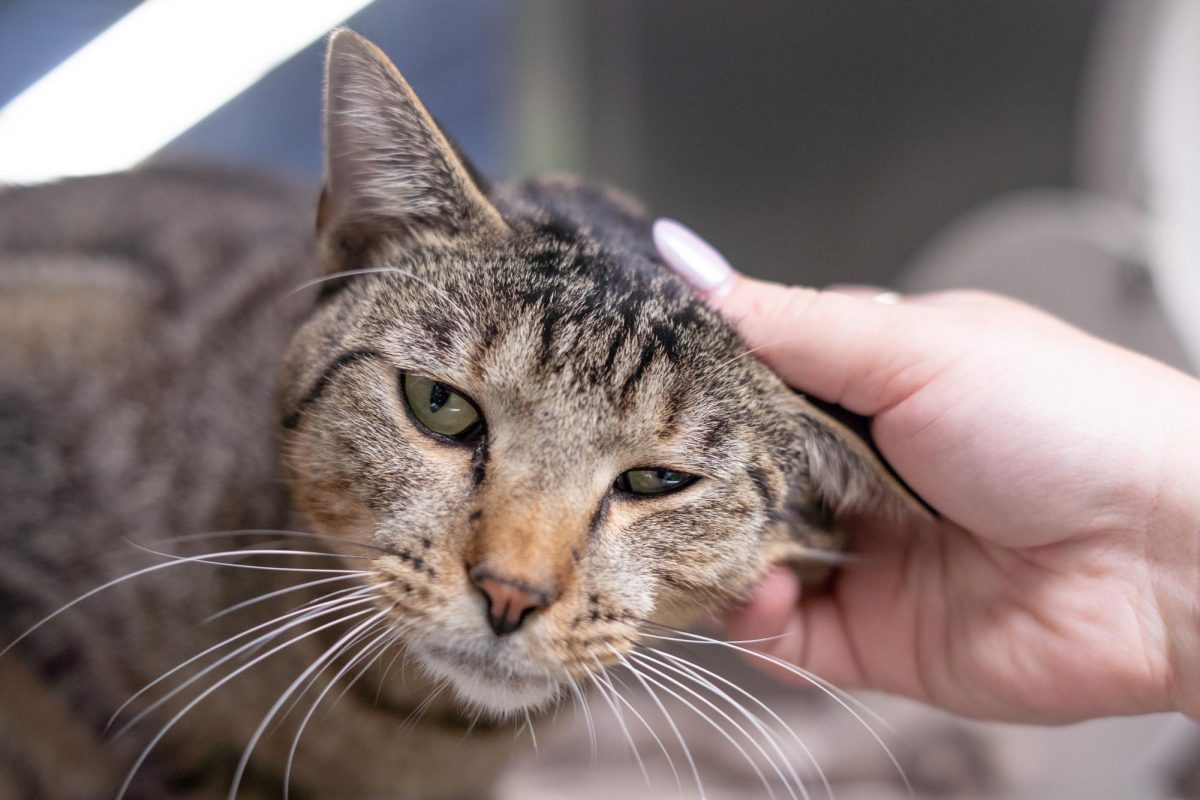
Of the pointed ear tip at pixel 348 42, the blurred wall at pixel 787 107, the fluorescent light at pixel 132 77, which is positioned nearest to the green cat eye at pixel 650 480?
the pointed ear tip at pixel 348 42

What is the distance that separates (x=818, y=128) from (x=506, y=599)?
2.06 meters

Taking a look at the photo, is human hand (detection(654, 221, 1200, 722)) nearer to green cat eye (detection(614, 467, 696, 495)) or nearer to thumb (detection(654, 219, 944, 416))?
thumb (detection(654, 219, 944, 416))

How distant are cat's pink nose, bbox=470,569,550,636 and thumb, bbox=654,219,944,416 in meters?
0.38

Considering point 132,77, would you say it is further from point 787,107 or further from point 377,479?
point 787,107

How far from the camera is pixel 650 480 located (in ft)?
2.97

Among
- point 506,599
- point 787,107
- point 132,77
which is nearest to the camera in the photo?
point 506,599

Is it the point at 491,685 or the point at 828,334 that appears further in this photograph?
the point at 828,334

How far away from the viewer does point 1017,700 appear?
41.6 inches

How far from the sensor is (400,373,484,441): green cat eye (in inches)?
34.9

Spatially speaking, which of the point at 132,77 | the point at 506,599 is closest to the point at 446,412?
the point at 506,599

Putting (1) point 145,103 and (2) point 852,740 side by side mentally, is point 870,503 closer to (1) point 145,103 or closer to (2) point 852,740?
(2) point 852,740

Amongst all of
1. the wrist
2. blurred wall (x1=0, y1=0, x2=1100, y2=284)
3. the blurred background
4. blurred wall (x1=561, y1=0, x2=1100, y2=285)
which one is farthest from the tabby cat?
blurred wall (x1=561, y1=0, x2=1100, y2=285)

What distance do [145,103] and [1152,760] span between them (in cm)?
233

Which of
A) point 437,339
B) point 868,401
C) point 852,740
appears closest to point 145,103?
point 437,339
